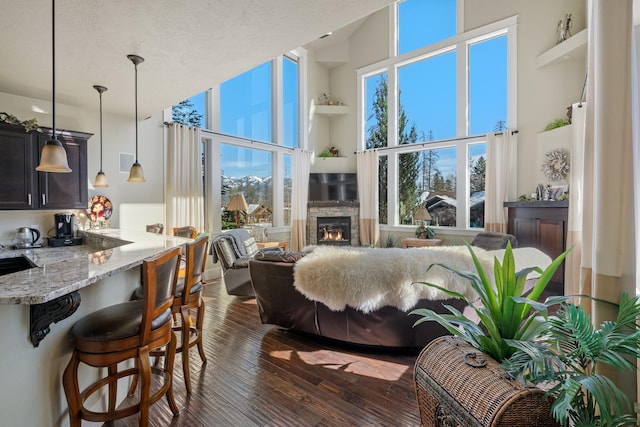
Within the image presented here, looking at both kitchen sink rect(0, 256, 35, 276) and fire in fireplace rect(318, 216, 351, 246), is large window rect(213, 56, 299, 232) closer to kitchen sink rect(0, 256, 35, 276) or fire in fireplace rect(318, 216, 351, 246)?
fire in fireplace rect(318, 216, 351, 246)

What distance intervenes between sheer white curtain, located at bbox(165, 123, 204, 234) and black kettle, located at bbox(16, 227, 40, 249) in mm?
1523

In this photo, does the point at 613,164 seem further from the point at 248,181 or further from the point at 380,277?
the point at 248,181

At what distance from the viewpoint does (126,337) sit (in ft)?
4.56

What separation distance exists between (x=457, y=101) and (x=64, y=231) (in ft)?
22.8

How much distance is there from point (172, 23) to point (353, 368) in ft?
9.42

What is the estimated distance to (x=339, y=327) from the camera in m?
2.56

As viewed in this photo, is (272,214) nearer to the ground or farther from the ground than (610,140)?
nearer to the ground

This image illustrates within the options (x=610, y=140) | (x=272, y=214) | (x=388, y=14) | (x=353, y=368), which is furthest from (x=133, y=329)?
(x=388, y=14)

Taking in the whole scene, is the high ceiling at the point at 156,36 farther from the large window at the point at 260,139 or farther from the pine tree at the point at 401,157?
the pine tree at the point at 401,157

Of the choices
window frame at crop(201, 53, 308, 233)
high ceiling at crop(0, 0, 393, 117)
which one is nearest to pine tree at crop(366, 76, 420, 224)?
window frame at crop(201, 53, 308, 233)

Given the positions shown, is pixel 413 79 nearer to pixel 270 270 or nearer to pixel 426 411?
pixel 270 270

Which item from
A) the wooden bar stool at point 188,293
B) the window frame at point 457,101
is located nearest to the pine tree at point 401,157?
the window frame at point 457,101

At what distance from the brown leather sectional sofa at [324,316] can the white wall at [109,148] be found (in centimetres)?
265

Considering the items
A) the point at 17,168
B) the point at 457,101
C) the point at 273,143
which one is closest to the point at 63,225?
the point at 17,168
